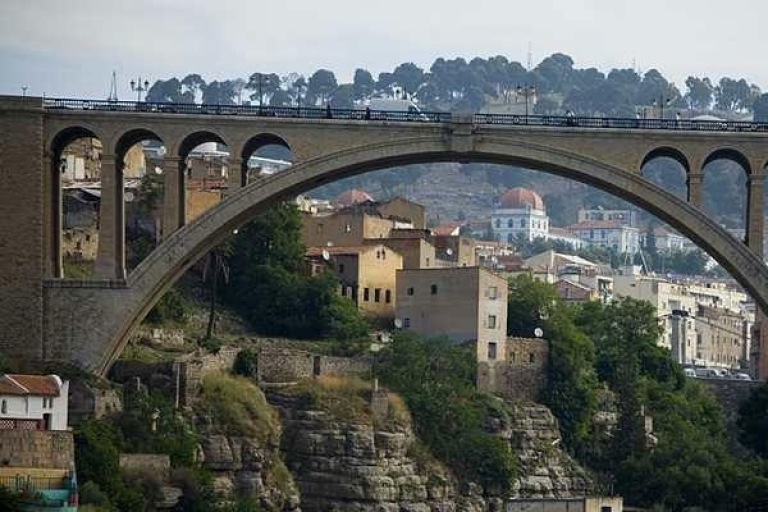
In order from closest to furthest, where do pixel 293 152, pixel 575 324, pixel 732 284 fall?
pixel 293 152
pixel 575 324
pixel 732 284

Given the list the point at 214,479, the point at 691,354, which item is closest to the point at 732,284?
the point at 691,354

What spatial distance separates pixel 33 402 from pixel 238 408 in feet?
49.1

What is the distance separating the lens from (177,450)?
76.4 meters

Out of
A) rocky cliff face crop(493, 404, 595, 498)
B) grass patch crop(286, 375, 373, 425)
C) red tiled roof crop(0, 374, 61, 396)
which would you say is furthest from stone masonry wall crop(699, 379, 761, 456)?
red tiled roof crop(0, 374, 61, 396)

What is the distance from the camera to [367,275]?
10150cm

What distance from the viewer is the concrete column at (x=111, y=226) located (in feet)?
245

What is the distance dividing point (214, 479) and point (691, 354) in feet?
260

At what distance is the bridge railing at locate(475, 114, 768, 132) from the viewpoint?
2931 inches

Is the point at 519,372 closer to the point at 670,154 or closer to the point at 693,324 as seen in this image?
the point at 670,154

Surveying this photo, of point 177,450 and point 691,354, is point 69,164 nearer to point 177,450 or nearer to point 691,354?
point 177,450

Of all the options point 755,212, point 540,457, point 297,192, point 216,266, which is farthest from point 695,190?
point 540,457

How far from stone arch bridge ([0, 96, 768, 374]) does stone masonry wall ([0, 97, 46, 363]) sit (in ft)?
0.08

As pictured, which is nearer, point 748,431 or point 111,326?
point 111,326

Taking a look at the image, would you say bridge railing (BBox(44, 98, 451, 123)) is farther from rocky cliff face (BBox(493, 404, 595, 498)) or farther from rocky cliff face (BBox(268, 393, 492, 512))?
rocky cliff face (BBox(493, 404, 595, 498))
